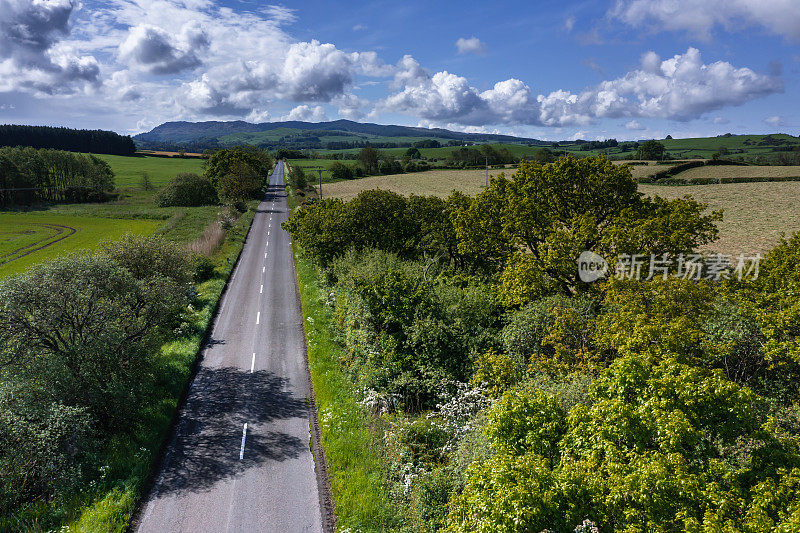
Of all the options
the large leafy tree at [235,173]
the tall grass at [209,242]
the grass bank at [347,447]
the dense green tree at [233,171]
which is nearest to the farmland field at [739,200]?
the large leafy tree at [235,173]

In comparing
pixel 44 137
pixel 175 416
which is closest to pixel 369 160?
pixel 175 416

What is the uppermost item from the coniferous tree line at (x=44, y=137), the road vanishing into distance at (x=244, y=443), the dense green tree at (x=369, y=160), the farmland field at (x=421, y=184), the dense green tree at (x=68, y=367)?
the coniferous tree line at (x=44, y=137)

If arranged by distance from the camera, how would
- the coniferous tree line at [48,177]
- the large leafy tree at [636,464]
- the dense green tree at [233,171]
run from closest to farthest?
the large leafy tree at [636,464], the dense green tree at [233,171], the coniferous tree line at [48,177]

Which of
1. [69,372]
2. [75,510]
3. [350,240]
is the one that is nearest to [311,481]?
[75,510]

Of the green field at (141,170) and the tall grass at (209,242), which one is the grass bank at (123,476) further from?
the green field at (141,170)

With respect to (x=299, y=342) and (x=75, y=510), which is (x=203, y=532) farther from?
(x=299, y=342)

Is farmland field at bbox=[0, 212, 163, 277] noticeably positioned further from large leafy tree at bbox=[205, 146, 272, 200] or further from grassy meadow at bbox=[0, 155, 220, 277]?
large leafy tree at bbox=[205, 146, 272, 200]
